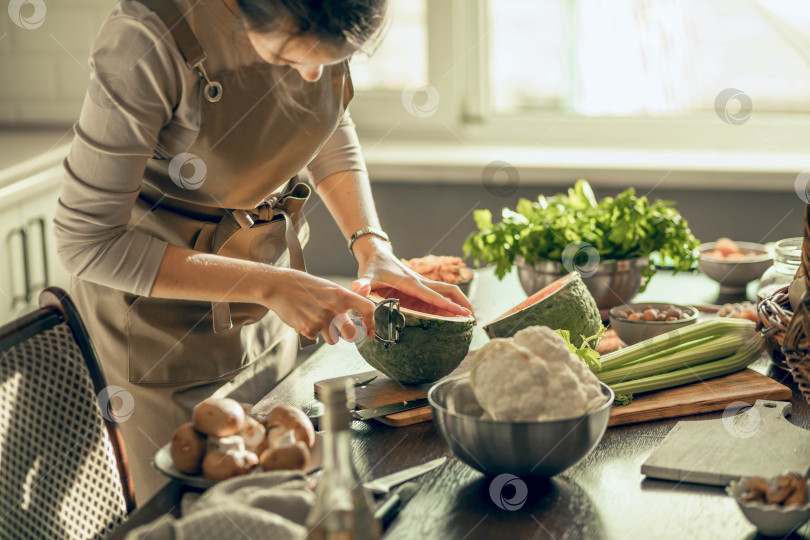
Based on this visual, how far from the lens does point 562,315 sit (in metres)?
1.47

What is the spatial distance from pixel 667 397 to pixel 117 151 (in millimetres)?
921

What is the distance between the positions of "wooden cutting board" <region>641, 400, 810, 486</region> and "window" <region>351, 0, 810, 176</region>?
2.04 metres

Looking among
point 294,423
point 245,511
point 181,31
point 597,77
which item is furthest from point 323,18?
point 597,77

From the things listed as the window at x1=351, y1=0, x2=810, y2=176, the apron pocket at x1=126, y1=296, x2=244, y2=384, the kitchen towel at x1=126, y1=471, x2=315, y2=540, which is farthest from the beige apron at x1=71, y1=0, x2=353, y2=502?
the window at x1=351, y1=0, x2=810, y2=176

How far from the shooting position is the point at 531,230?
1.85 m

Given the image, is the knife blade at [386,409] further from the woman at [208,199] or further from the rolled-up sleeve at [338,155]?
the rolled-up sleeve at [338,155]

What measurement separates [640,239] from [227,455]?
1081 mm

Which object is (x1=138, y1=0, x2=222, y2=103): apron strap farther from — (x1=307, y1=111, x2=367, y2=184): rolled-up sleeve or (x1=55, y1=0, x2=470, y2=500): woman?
(x1=307, y1=111, x2=367, y2=184): rolled-up sleeve

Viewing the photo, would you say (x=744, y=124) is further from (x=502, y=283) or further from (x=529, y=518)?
(x=529, y=518)

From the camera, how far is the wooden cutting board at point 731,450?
1104mm

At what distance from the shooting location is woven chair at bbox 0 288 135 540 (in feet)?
3.94

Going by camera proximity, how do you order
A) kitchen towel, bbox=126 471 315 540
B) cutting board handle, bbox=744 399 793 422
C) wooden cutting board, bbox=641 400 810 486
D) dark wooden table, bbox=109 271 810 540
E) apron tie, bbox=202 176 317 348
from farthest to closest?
apron tie, bbox=202 176 317 348 < cutting board handle, bbox=744 399 793 422 < wooden cutting board, bbox=641 400 810 486 < dark wooden table, bbox=109 271 810 540 < kitchen towel, bbox=126 471 315 540

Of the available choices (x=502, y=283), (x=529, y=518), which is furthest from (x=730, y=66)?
(x=529, y=518)

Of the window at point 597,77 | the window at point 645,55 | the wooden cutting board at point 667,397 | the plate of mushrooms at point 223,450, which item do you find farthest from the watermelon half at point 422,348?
the window at point 645,55
